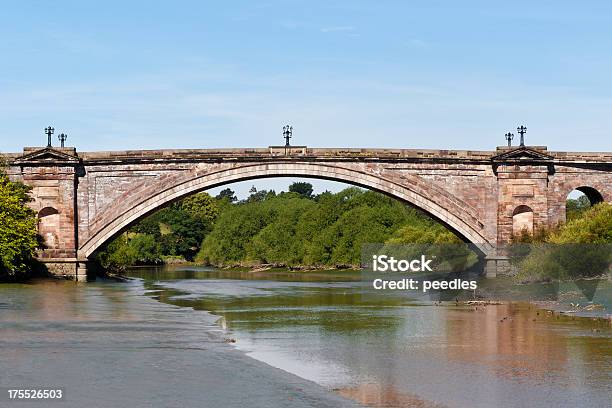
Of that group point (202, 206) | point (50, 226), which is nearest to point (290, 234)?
point (50, 226)

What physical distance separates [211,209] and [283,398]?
138489mm

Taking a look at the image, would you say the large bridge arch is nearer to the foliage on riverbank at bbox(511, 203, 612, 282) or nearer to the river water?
the foliage on riverbank at bbox(511, 203, 612, 282)

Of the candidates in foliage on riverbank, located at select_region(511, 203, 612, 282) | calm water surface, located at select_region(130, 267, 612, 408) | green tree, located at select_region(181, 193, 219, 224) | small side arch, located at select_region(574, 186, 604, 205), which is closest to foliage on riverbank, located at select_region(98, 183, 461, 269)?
small side arch, located at select_region(574, 186, 604, 205)

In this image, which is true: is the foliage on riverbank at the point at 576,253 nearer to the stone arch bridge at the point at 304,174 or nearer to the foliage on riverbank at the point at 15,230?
the stone arch bridge at the point at 304,174

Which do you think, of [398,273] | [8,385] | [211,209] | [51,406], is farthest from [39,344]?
[211,209]

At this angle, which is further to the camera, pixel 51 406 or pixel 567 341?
pixel 567 341

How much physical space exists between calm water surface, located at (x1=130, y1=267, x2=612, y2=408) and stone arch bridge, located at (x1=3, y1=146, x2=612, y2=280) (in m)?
16.8

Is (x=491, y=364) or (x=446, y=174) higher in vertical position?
(x=446, y=174)

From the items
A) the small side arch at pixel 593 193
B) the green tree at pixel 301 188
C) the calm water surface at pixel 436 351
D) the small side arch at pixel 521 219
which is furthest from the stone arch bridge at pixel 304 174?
the green tree at pixel 301 188

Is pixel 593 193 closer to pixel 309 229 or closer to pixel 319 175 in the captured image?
pixel 319 175

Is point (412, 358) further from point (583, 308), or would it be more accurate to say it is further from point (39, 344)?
point (583, 308)

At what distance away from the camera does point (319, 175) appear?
51.4 meters

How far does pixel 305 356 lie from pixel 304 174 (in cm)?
3274

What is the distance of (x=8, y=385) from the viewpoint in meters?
14.5
